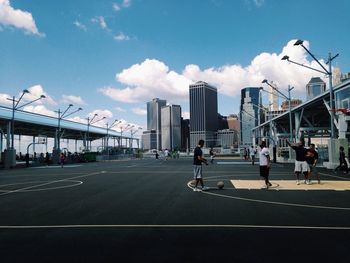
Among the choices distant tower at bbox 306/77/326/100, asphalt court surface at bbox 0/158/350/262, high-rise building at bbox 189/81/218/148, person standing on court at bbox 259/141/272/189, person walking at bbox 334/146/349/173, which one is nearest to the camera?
asphalt court surface at bbox 0/158/350/262

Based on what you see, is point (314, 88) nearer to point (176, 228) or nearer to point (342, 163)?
point (342, 163)

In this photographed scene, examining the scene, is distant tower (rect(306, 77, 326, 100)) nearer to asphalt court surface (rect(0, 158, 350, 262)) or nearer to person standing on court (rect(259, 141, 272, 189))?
person standing on court (rect(259, 141, 272, 189))

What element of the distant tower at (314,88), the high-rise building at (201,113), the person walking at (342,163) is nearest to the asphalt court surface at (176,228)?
the person walking at (342,163)

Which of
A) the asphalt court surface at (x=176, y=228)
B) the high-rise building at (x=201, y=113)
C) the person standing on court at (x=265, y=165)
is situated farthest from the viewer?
the high-rise building at (x=201, y=113)

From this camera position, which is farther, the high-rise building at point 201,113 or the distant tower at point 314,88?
the high-rise building at point 201,113

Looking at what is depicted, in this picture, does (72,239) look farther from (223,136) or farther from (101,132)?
(223,136)

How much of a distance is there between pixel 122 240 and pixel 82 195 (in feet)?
23.3

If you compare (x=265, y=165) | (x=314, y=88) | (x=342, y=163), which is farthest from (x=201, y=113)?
(x=265, y=165)

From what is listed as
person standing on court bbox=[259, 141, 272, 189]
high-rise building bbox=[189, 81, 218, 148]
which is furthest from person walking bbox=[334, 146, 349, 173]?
high-rise building bbox=[189, 81, 218, 148]

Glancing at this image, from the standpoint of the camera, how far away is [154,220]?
8.38 m

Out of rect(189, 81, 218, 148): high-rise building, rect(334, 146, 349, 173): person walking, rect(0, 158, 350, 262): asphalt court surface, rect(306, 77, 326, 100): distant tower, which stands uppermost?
rect(189, 81, 218, 148): high-rise building

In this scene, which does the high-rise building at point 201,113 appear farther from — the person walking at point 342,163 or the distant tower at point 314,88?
the person walking at point 342,163

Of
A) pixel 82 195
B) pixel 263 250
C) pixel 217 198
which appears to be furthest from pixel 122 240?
pixel 82 195

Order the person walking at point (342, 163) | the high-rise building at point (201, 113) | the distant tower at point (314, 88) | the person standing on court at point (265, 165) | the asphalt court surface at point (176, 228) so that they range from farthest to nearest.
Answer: the high-rise building at point (201, 113), the distant tower at point (314, 88), the person walking at point (342, 163), the person standing on court at point (265, 165), the asphalt court surface at point (176, 228)
